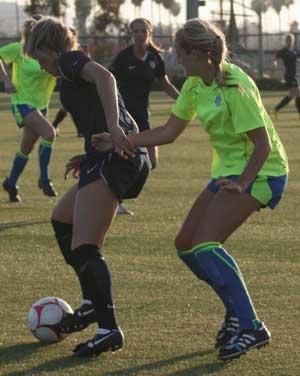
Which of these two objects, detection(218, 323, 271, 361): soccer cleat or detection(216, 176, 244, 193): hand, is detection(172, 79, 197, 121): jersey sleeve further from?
detection(218, 323, 271, 361): soccer cleat

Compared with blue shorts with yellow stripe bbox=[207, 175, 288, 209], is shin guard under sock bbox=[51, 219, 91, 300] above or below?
below

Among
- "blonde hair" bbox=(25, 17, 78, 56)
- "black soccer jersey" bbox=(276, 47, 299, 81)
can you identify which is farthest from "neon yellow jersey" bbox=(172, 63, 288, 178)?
"black soccer jersey" bbox=(276, 47, 299, 81)

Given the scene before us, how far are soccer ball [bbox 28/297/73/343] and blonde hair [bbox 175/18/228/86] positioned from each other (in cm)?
164

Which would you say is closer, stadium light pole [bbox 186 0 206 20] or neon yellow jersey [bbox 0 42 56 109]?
neon yellow jersey [bbox 0 42 56 109]

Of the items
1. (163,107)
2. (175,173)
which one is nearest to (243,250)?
(175,173)

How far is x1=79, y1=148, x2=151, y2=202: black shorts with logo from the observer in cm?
586

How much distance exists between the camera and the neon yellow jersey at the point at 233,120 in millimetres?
5543

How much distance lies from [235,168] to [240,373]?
105cm

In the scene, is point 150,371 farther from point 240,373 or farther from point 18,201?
point 18,201

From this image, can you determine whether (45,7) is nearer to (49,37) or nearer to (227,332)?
(49,37)

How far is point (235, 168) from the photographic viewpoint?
568cm

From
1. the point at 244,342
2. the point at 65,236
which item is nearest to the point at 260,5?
the point at 65,236

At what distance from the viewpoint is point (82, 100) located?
5.92m

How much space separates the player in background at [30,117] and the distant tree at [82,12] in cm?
4424
